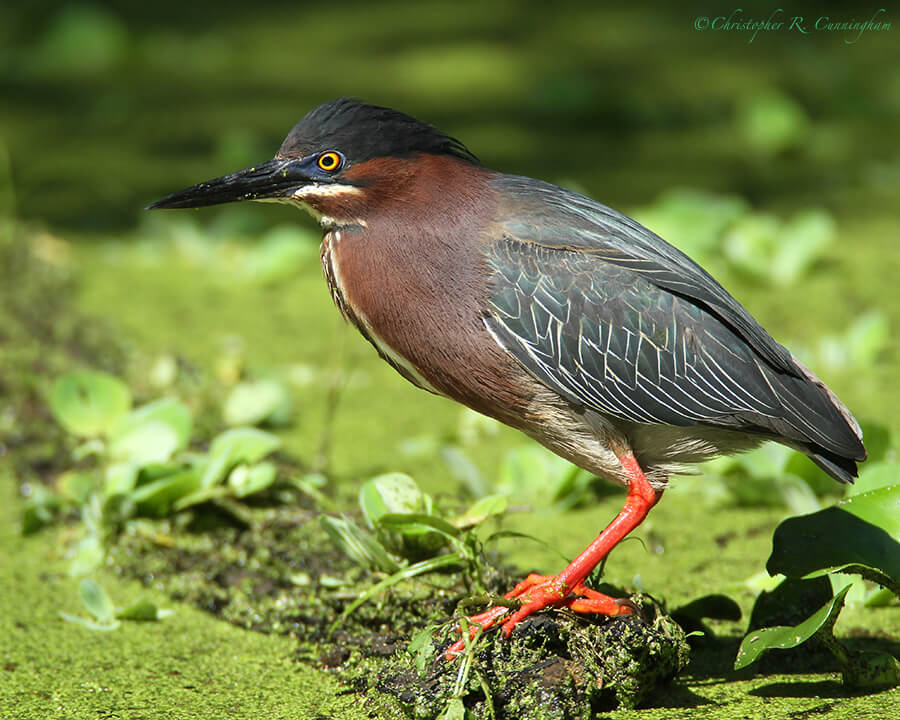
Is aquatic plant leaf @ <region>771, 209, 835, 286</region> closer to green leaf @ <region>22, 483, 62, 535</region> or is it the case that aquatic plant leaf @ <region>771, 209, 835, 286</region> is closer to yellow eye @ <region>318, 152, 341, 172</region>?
yellow eye @ <region>318, 152, 341, 172</region>

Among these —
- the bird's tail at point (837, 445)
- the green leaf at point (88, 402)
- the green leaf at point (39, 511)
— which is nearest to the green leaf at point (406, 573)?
the bird's tail at point (837, 445)

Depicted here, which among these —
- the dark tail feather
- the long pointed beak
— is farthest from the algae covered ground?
the long pointed beak

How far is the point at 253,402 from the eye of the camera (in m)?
4.18

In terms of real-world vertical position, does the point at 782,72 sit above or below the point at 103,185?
above

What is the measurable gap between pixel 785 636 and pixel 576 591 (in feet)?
1.52

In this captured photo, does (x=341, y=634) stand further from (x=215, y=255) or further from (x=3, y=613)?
(x=215, y=255)

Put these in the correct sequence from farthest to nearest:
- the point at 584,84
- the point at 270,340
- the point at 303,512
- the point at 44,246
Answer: the point at 584,84, the point at 44,246, the point at 270,340, the point at 303,512

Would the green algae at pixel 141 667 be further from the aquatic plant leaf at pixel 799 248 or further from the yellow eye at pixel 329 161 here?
the aquatic plant leaf at pixel 799 248

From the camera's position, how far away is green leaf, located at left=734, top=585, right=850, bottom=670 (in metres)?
2.46

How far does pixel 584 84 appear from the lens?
297 inches

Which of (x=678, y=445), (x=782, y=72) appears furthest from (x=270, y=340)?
(x=782, y=72)

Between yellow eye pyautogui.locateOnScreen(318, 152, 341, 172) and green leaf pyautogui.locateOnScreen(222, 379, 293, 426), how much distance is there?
1.44 meters

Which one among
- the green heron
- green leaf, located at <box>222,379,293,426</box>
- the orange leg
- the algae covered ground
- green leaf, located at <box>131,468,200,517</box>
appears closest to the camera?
the orange leg

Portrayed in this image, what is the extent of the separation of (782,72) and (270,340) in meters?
4.62
